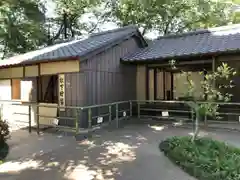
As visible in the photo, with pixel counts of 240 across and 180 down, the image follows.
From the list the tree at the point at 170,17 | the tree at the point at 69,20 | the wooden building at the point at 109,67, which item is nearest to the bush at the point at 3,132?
the wooden building at the point at 109,67

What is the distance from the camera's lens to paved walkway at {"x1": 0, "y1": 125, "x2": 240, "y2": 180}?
196 inches

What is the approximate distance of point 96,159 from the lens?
576 cm

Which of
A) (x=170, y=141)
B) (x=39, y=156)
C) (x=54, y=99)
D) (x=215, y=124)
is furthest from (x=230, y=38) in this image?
(x=39, y=156)

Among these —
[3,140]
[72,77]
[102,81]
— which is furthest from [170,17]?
[3,140]

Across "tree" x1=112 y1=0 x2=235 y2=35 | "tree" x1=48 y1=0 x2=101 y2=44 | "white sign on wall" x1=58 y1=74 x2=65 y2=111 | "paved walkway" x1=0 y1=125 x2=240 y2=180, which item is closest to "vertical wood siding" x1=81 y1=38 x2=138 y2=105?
"white sign on wall" x1=58 y1=74 x2=65 y2=111

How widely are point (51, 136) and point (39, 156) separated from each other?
2074 millimetres

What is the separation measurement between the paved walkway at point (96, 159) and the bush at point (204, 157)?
203 mm

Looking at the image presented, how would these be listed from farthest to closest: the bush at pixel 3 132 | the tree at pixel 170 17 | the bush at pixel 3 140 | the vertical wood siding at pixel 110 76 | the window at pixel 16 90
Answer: the tree at pixel 170 17
the window at pixel 16 90
the vertical wood siding at pixel 110 76
the bush at pixel 3 132
the bush at pixel 3 140

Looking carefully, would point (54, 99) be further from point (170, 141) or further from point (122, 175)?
point (122, 175)

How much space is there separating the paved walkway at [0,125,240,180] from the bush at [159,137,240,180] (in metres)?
0.20

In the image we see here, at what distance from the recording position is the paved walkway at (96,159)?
4980mm

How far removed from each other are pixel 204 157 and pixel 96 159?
7.84 ft

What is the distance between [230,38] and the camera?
1088cm

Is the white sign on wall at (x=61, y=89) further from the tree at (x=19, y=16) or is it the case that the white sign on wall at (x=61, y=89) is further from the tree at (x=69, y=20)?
the tree at (x=69, y=20)
